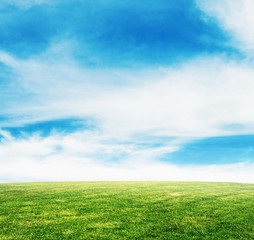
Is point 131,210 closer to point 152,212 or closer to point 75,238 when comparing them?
point 152,212

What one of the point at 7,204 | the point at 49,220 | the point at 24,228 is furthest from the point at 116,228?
the point at 7,204

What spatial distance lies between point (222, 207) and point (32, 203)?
38.3 feet

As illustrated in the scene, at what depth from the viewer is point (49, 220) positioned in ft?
28.9

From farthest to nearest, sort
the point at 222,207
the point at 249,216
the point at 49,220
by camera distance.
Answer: the point at 222,207, the point at 249,216, the point at 49,220

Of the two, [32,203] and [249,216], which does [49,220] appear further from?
[249,216]

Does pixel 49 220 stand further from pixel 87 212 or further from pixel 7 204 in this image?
pixel 7 204

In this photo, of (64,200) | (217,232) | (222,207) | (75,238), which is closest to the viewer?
(75,238)

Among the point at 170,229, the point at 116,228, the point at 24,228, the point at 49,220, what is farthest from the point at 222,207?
the point at 24,228

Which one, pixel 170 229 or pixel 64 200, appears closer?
pixel 170 229

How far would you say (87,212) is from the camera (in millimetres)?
9906

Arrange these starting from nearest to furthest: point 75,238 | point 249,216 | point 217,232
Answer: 1. point 75,238
2. point 217,232
3. point 249,216

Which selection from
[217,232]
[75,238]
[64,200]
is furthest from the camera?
[64,200]

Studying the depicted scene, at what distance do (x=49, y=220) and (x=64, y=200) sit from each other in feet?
11.7

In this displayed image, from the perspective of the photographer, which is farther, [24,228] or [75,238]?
[24,228]
